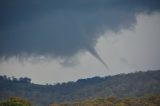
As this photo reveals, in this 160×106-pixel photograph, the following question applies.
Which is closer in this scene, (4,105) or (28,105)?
(4,105)

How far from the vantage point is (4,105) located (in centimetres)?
15612

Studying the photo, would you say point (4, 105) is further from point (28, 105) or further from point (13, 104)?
point (28, 105)

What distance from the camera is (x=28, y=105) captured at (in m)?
170

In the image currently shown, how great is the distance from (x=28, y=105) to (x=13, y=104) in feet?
47.3

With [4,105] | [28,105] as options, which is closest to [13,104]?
[4,105]

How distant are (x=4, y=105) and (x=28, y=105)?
54.3ft

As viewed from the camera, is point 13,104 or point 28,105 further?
point 28,105

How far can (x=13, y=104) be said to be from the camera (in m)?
157

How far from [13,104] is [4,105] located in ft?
12.3
